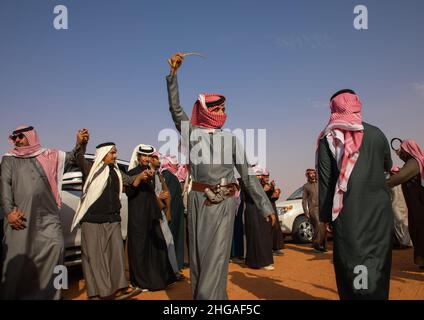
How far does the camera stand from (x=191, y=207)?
353cm

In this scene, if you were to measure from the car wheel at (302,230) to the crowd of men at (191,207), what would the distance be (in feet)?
15.2

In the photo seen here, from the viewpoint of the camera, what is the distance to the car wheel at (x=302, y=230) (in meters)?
11.0

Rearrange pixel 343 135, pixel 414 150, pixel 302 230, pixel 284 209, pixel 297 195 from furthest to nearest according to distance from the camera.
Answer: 1. pixel 297 195
2. pixel 284 209
3. pixel 302 230
4. pixel 414 150
5. pixel 343 135

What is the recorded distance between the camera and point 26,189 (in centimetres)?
436

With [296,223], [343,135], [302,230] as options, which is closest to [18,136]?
[343,135]

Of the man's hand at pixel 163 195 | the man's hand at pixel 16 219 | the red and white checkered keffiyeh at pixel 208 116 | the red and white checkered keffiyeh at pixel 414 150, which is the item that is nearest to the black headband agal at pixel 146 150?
the man's hand at pixel 163 195

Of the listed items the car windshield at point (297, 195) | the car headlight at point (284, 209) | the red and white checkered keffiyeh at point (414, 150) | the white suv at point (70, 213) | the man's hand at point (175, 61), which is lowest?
the car headlight at point (284, 209)

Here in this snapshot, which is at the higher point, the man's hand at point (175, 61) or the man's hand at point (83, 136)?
the man's hand at point (175, 61)

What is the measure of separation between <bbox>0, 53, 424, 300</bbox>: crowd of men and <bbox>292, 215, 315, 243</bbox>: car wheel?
4.65 m

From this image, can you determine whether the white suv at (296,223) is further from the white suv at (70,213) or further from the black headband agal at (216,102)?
the black headband agal at (216,102)

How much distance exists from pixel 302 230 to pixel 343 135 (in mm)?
8070

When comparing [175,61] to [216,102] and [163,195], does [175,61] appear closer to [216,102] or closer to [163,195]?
[216,102]
